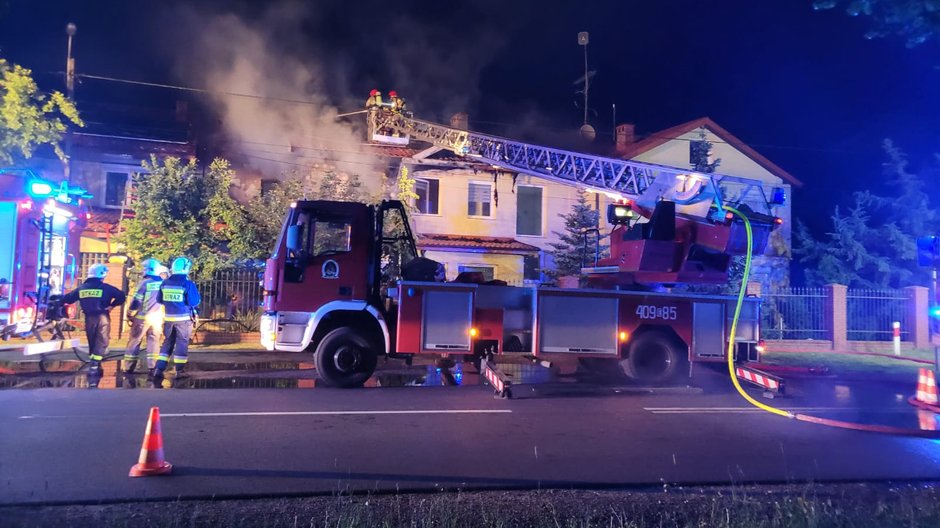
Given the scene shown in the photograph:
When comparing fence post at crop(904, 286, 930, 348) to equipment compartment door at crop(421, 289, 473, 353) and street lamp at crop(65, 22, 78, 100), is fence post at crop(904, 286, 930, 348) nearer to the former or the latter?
equipment compartment door at crop(421, 289, 473, 353)

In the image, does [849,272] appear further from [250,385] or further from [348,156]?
[250,385]

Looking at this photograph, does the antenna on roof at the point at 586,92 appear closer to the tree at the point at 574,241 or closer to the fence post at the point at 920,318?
the tree at the point at 574,241

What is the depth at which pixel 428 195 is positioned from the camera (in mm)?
23656

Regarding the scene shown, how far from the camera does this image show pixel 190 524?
150 inches

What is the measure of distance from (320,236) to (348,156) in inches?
545

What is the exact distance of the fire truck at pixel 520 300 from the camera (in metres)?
8.72

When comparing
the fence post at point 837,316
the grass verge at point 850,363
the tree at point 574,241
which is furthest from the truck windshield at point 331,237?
the fence post at point 837,316

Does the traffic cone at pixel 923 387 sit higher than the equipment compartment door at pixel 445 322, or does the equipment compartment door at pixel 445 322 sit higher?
the equipment compartment door at pixel 445 322

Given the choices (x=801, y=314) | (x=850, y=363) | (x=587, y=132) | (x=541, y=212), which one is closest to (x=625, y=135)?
(x=587, y=132)

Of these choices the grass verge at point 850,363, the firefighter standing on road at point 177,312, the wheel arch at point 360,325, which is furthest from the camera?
the grass verge at point 850,363

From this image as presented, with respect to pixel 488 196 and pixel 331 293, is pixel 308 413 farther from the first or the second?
pixel 488 196

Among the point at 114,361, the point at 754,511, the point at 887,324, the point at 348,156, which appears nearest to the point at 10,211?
the point at 114,361

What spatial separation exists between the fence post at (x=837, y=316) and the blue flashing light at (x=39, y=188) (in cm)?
1812

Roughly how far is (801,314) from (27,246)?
1800 centimetres
